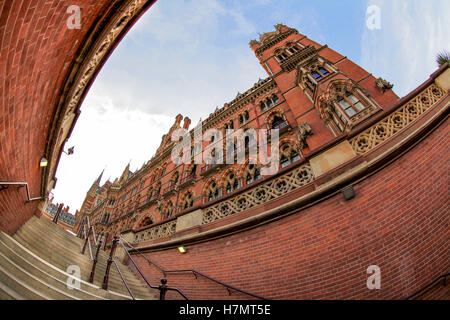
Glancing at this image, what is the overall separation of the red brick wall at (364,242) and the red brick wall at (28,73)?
5704 mm

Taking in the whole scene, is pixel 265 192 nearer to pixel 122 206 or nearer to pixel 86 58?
pixel 86 58

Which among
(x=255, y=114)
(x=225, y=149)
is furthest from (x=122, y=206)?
(x=255, y=114)

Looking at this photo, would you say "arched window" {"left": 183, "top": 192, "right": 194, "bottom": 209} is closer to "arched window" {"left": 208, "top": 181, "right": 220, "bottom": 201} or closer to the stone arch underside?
"arched window" {"left": 208, "top": 181, "right": 220, "bottom": 201}

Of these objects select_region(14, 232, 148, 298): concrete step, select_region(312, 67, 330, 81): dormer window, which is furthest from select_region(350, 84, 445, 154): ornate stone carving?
select_region(14, 232, 148, 298): concrete step

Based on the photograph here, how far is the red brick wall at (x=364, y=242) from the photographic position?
3.73m

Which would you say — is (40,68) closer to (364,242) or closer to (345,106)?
(364,242)

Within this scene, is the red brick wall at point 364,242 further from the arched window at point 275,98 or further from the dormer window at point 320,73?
the arched window at point 275,98

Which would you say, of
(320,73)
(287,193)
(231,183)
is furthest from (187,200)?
(320,73)

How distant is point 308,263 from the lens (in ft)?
15.0

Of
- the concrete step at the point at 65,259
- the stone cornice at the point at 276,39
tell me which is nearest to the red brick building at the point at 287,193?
the concrete step at the point at 65,259

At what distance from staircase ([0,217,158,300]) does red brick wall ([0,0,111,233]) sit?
870mm

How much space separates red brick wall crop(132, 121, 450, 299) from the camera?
12.2 feet

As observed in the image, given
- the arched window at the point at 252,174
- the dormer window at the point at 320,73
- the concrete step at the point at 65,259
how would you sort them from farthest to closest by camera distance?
the arched window at the point at 252,174 → the dormer window at the point at 320,73 → the concrete step at the point at 65,259

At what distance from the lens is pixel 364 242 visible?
421cm
